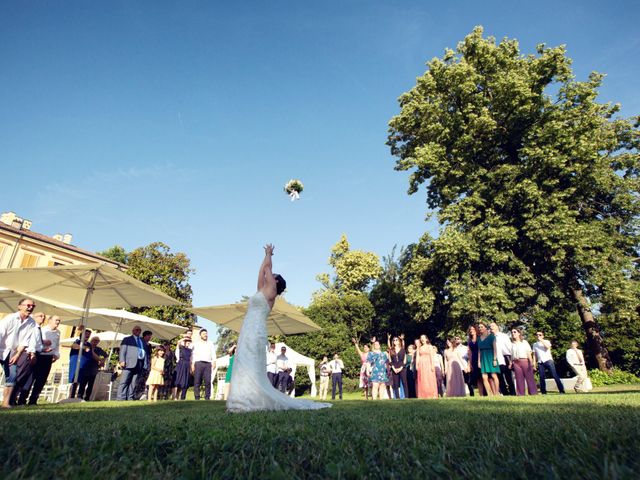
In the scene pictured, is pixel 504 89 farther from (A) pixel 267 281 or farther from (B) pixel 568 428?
(B) pixel 568 428

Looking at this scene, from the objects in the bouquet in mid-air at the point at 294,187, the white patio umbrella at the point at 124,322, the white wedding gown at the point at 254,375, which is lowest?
A: the white wedding gown at the point at 254,375

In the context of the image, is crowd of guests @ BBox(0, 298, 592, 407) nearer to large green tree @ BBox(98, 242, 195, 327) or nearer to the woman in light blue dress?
the woman in light blue dress

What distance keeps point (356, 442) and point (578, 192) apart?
867 inches

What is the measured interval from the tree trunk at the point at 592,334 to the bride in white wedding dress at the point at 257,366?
1924 centimetres

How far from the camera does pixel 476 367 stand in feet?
38.9

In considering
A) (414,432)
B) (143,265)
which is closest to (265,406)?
(414,432)

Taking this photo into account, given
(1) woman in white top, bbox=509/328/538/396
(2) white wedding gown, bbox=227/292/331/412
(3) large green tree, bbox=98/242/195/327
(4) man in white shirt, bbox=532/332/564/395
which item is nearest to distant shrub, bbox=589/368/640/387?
(4) man in white shirt, bbox=532/332/564/395

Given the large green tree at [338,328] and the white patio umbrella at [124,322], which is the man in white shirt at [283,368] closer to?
the white patio umbrella at [124,322]

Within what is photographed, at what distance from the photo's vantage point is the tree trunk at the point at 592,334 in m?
18.5

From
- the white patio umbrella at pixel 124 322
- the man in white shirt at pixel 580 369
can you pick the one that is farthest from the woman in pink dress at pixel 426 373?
the white patio umbrella at pixel 124 322

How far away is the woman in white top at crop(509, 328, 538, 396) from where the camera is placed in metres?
11.2

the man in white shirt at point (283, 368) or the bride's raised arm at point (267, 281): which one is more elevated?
the bride's raised arm at point (267, 281)

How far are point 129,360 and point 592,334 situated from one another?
21315 millimetres

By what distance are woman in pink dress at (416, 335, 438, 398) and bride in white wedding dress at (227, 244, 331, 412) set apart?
28.1 ft
